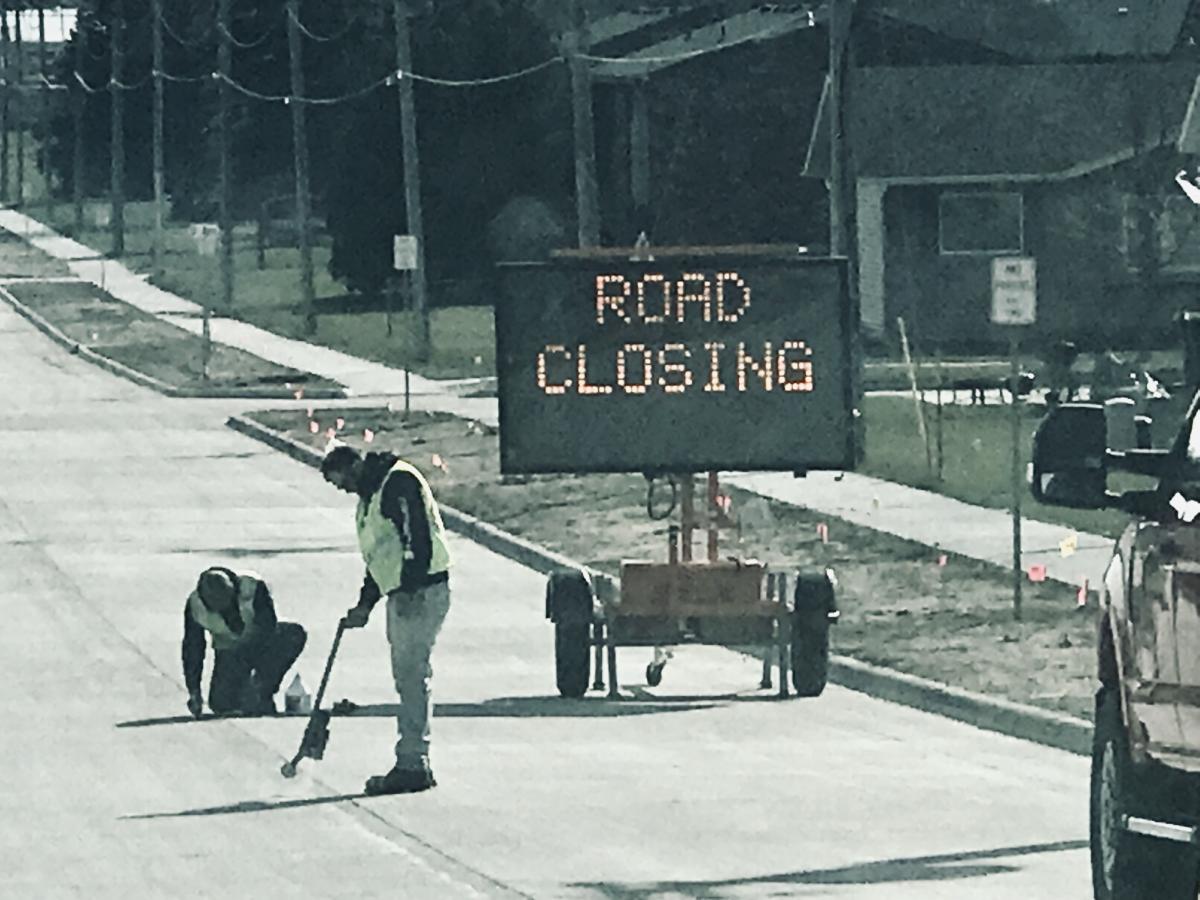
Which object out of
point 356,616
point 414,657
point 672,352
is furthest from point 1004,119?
point 414,657

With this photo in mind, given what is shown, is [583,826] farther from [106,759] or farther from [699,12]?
[699,12]

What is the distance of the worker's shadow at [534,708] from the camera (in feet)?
72.0

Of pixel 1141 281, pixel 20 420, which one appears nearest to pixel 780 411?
Answer: pixel 20 420

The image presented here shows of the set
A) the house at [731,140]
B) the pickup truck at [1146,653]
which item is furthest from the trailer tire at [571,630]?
the house at [731,140]

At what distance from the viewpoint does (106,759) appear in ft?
65.4

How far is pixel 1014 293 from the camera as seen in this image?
28.1m

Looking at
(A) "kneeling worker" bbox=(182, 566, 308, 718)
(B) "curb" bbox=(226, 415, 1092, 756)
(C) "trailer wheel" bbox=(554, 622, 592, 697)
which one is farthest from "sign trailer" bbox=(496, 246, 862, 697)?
(A) "kneeling worker" bbox=(182, 566, 308, 718)

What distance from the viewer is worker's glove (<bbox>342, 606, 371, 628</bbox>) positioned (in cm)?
1897

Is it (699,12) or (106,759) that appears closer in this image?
(106,759)

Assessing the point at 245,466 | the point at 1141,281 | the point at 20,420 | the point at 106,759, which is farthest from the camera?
the point at 1141,281

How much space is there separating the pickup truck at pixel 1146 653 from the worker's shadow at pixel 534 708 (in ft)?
28.8

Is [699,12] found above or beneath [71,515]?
above

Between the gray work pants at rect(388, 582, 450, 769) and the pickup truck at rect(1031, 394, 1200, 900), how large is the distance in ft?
17.9

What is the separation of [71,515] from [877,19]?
38985 millimetres
